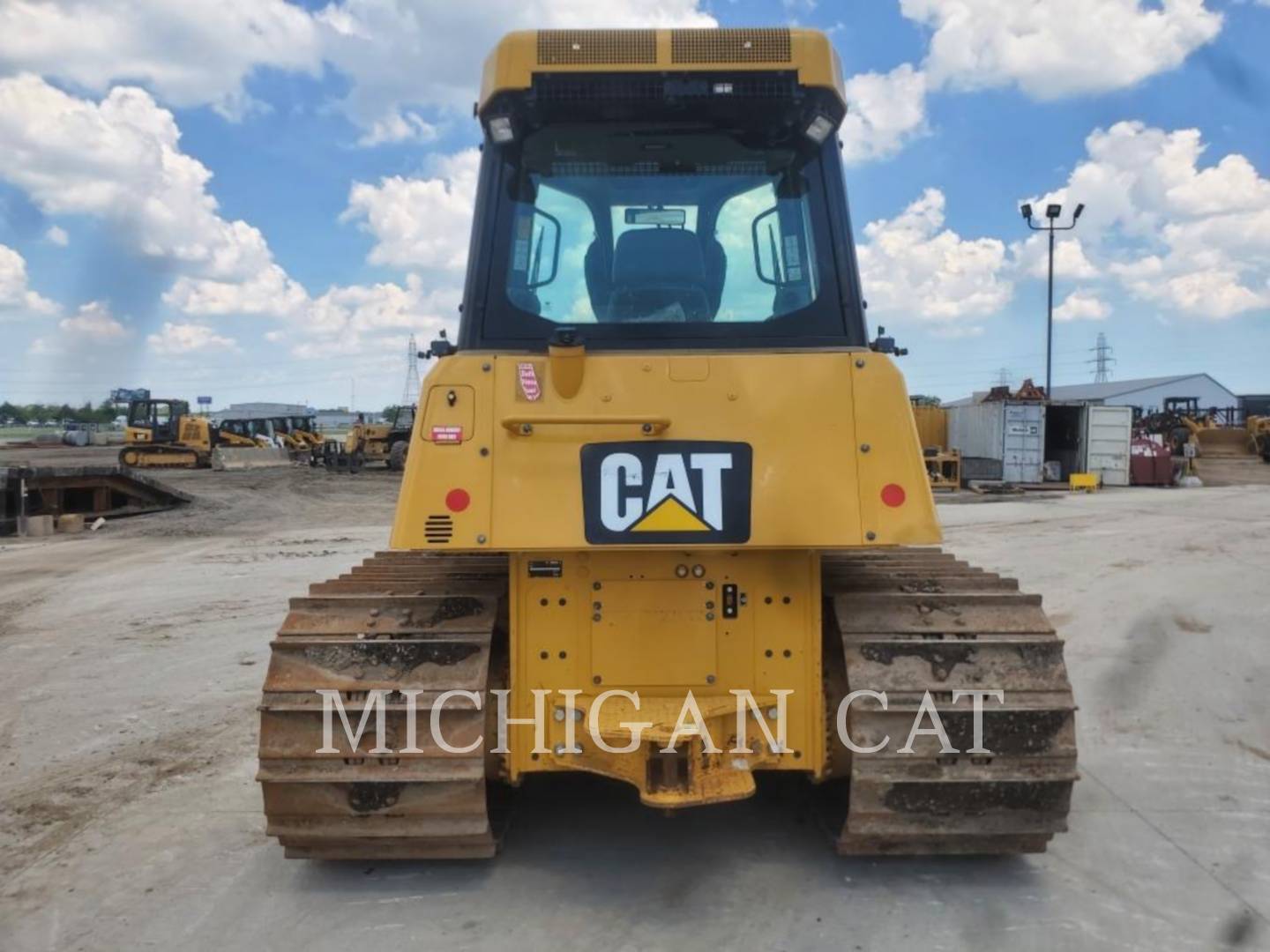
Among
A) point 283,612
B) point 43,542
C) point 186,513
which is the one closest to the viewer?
point 283,612

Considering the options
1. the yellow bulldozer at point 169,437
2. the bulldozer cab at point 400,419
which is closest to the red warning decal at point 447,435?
the bulldozer cab at point 400,419

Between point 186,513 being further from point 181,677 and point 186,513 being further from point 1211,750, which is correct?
point 1211,750

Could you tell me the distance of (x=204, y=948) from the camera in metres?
3.21

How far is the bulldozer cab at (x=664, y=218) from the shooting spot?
11.8ft

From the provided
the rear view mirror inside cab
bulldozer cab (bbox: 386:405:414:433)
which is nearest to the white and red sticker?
the rear view mirror inside cab

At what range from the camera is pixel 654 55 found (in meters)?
3.53

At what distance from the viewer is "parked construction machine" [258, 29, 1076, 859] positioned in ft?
10.9

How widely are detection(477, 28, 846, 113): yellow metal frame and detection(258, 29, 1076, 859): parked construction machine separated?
1 centimetres

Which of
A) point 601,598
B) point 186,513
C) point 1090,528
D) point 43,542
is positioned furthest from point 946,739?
point 186,513

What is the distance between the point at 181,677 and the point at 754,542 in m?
5.07

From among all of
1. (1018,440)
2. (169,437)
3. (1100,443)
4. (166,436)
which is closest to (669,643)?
(1018,440)

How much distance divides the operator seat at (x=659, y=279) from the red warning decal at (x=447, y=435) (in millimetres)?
714

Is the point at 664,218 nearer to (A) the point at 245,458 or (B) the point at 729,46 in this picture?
(B) the point at 729,46

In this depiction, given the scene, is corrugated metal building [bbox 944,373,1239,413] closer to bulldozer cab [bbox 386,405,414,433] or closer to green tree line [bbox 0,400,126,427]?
bulldozer cab [bbox 386,405,414,433]
